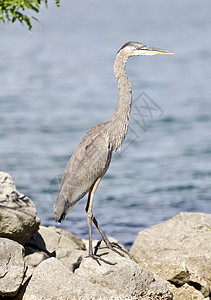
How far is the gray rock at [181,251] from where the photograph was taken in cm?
641

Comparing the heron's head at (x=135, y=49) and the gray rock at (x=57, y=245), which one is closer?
the heron's head at (x=135, y=49)

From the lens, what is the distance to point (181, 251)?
283 inches

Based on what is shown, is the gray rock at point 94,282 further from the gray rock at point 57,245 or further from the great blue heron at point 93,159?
the gray rock at point 57,245

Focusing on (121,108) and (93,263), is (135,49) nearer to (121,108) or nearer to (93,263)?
(121,108)

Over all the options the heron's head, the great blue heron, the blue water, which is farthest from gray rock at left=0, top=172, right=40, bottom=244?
the blue water

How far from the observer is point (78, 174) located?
6352 mm

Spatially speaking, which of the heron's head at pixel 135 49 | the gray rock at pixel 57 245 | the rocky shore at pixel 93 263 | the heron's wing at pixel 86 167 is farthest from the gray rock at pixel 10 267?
the heron's head at pixel 135 49

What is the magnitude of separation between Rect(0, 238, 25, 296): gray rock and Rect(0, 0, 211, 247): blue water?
4.09 metres

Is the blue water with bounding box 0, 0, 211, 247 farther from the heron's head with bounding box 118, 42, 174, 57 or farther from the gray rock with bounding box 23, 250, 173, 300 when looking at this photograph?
the heron's head with bounding box 118, 42, 174, 57

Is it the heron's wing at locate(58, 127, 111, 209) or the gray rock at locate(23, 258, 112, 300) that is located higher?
the heron's wing at locate(58, 127, 111, 209)

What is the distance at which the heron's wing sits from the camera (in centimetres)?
634

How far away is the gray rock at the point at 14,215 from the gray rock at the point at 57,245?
0.49 m

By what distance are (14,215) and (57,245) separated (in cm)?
125

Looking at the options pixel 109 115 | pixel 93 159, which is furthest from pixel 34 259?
pixel 109 115
